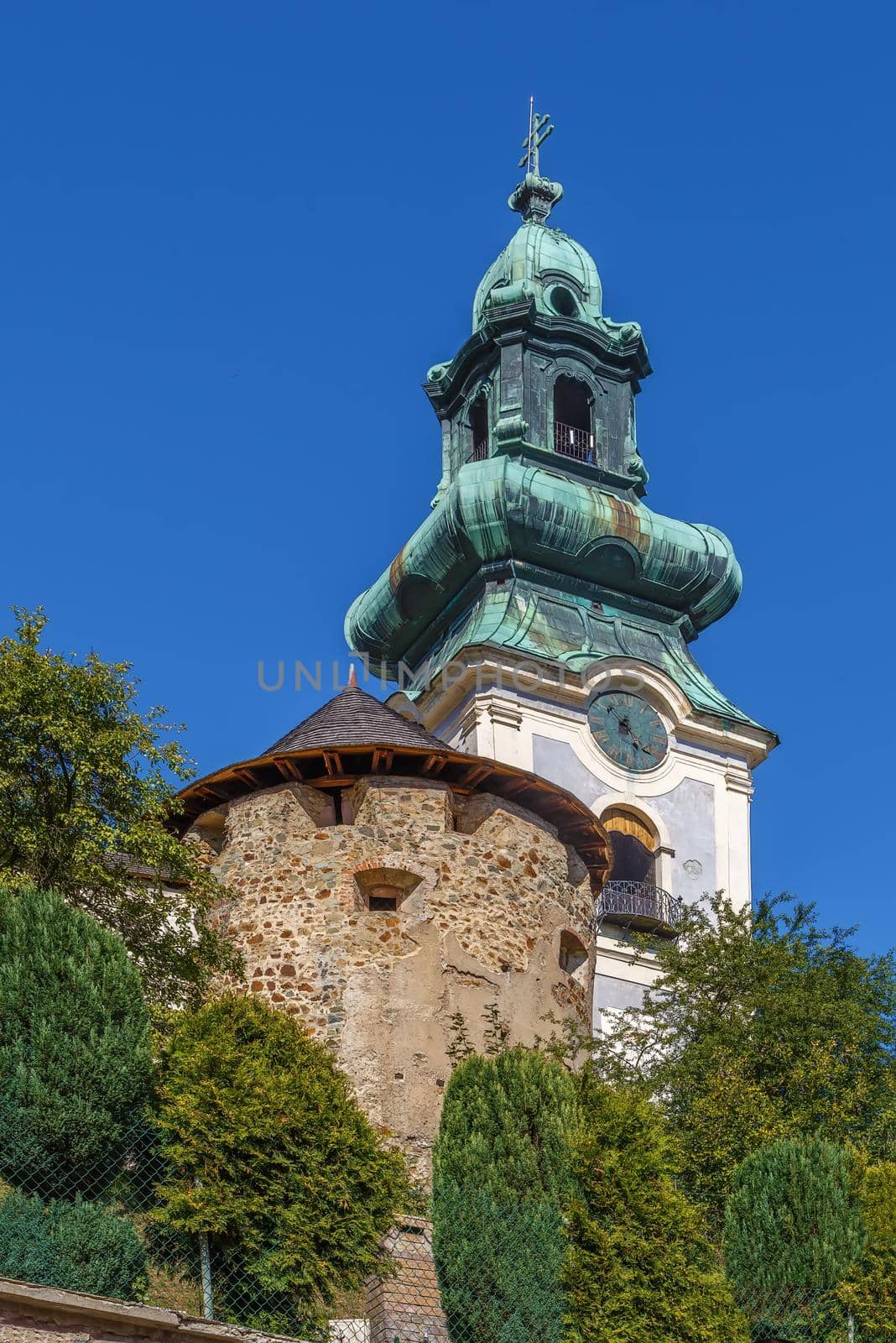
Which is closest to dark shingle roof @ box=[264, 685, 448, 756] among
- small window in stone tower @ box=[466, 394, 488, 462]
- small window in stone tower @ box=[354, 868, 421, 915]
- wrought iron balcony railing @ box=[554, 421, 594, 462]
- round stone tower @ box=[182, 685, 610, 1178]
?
round stone tower @ box=[182, 685, 610, 1178]

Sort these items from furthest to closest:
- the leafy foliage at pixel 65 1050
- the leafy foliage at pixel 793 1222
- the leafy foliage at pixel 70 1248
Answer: the leafy foliage at pixel 793 1222 < the leafy foliage at pixel 65 1050 < the leafy foliage at pixel 70 1248

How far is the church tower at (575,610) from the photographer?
48906 mm

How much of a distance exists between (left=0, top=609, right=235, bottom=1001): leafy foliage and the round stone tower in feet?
2.68

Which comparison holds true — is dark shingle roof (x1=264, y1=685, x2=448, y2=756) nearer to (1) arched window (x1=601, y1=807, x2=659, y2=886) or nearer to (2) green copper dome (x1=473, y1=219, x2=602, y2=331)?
(1) arched window (x1=601, y1=807, x2=659, y2=886)

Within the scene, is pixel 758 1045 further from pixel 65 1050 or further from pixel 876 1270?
pixel 65 1050

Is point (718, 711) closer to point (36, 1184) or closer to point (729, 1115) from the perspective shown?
point (729, 1115)

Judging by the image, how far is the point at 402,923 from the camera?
81.1 ft

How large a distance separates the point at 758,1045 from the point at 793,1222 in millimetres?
8230

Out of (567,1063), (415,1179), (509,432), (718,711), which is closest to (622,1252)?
(415,1179)

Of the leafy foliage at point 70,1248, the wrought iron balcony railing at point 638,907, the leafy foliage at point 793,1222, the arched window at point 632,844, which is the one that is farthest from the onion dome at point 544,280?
the leafy foliage at point 70,1248

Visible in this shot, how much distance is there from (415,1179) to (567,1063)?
2.63 metres

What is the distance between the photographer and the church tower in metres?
48.9

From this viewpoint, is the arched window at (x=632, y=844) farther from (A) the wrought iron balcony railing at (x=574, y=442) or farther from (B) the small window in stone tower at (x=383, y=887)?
(B) the small window in stone tower at (x=383, y=887)

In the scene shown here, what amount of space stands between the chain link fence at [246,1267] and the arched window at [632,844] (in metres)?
28.8
